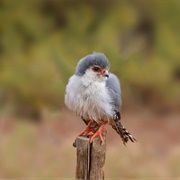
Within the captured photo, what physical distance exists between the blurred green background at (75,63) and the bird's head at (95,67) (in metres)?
2.98

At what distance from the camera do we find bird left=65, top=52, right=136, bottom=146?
3.80 metres

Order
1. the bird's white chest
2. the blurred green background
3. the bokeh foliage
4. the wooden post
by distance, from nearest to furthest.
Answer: the wooden post
the bird's white chest
the blurred green background
the bokeh foliage

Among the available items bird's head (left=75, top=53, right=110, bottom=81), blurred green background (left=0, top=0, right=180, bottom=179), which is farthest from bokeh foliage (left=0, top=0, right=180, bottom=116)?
bird's head (left=75, top=53, right=110, bottom=81)

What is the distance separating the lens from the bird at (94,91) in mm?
3799

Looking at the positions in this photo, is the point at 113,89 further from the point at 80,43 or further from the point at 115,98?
the point at 80,43

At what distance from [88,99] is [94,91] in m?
0.07

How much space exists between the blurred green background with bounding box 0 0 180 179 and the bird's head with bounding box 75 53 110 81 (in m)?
2.98

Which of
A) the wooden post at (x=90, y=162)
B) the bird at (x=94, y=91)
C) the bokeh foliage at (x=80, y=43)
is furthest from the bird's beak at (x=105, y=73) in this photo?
the bokeh foliage at (x=80, y=43)

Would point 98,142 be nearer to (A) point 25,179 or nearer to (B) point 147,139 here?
(A) point 25,179

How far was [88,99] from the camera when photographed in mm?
3803

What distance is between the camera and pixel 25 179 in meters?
6.43

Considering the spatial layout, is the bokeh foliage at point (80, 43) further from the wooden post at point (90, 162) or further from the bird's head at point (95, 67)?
the wooden post at point (90, 162)

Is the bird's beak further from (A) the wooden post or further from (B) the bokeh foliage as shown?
(B) the bokeh foliage

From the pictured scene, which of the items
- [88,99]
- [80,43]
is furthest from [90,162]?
[80,43]
